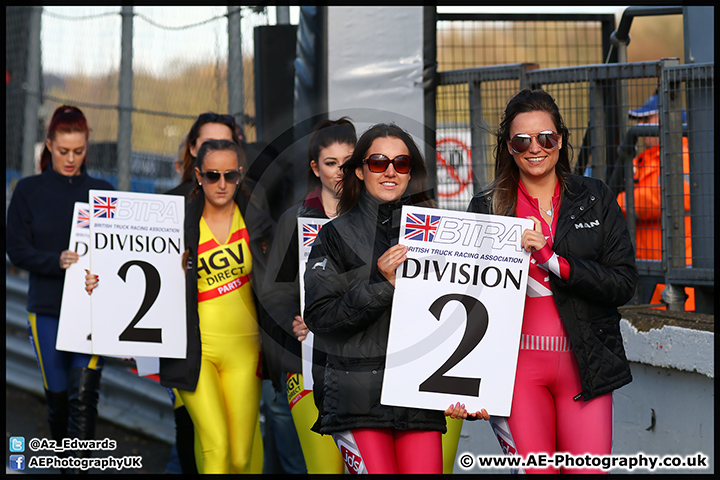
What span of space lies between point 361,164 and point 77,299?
8.99 feet

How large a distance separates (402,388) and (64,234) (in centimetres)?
350

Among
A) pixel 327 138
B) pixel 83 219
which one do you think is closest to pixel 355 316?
pixel 327 138

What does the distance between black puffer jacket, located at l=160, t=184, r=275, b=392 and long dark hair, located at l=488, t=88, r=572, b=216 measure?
1846 mm

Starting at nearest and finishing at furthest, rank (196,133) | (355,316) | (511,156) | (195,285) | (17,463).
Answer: (355,316), (511,156), (195,285), (196,133), (17,463)

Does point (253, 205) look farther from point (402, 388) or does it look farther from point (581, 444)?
point (581, 444)

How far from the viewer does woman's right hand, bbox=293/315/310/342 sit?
5.05m

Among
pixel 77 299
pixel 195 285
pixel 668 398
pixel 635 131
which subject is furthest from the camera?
pixel 635 131

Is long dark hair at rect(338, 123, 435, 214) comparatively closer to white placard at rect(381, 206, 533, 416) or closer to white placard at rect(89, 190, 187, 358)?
white placard at rect(381, 206, 533, 416)

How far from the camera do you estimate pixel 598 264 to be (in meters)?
3.89

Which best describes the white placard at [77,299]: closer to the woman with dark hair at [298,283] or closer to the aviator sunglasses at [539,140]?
the woman with dark hair at [298,283]

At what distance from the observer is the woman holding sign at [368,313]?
12.5 ft

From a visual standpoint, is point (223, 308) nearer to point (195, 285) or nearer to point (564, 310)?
point (195, 285)

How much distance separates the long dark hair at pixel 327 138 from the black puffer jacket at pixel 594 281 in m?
1.44

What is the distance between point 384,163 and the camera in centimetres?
396
